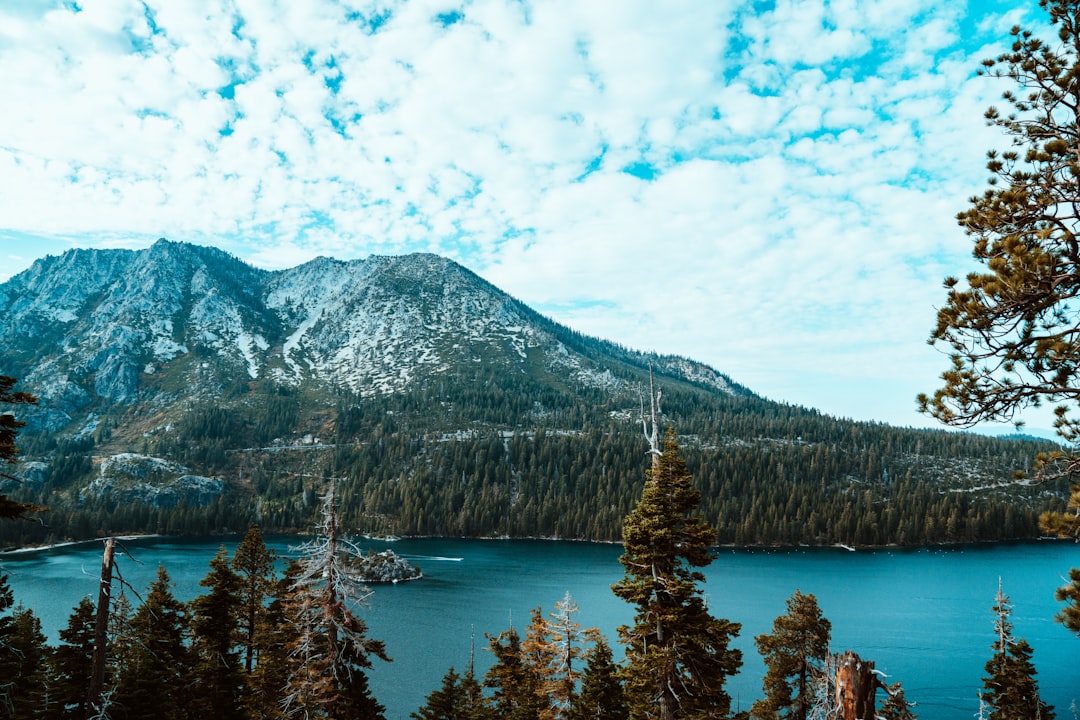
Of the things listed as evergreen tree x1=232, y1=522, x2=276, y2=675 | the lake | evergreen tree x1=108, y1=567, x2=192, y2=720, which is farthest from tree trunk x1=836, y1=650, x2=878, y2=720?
evergreen tree x1=232, y1=522, x2=276, y2=675

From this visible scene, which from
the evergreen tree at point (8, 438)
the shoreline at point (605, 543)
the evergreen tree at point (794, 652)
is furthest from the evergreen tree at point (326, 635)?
the shoreline at point (605, 543)

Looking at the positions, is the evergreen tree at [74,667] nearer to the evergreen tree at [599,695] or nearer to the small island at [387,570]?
the evergreen tree at [599,695]

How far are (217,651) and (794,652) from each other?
1202 inches

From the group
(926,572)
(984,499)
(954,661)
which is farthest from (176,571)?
(984,499)

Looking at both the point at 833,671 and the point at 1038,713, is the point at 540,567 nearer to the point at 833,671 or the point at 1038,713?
the point at 1038,713

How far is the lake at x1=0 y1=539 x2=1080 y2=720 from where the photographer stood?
217 feet

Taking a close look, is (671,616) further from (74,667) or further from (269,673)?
(74,667)

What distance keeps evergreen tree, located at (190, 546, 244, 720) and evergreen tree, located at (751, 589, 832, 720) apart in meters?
27.2

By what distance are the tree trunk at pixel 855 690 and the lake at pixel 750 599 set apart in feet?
105

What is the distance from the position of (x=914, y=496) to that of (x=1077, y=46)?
655 feet

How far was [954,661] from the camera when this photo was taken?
69.6 metres

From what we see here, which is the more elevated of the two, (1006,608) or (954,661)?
(1006,608)

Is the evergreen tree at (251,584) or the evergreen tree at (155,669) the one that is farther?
the evergreen tree at (251,584)

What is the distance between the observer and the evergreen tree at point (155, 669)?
2567 centimetres
